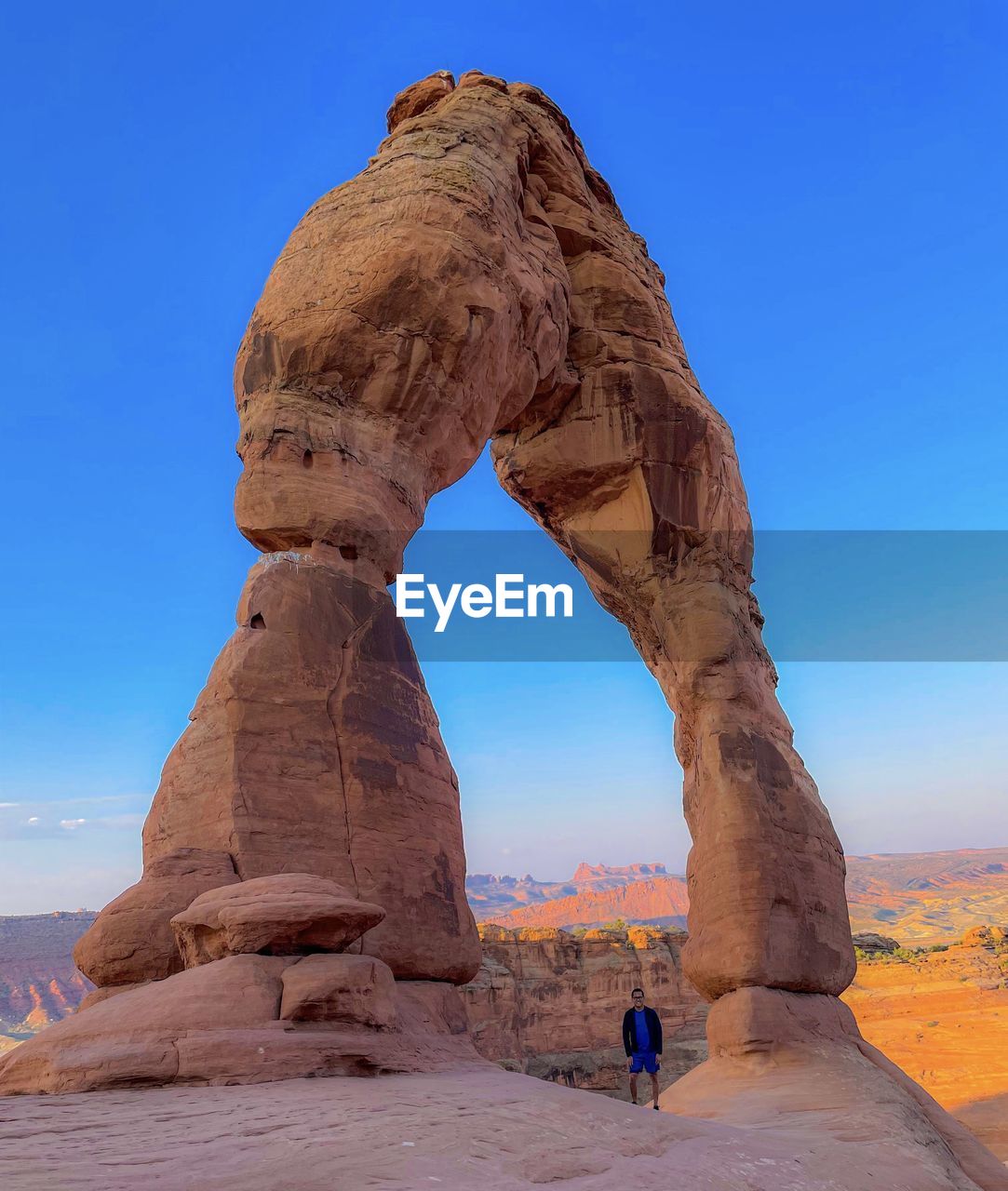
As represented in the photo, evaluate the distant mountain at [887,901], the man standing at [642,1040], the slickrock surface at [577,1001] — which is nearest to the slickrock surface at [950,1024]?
the slickrock surface at [577,1001]

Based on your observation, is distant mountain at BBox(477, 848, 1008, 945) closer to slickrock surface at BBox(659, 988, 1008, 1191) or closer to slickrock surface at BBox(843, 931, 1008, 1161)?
slickrock surface at BBox(843, 931, 1008, 1161)

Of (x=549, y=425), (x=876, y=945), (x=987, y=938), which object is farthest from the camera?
(x=876, y=945)

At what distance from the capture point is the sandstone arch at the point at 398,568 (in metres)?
5.74

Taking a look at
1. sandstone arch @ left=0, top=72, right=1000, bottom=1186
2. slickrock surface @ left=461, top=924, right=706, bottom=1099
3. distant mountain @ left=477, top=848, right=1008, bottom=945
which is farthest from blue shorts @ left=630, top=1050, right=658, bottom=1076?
distant mountain @ left=477, top=848, right=1008, bottom=945

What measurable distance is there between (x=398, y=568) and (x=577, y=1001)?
2687 centimetres

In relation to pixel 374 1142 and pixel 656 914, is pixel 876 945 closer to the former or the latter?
pixel 374 1142

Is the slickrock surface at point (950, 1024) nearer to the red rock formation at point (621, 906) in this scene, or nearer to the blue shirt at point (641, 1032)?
A: the blue shirt at point (641, 1032)

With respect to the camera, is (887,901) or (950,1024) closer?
(950,1024)

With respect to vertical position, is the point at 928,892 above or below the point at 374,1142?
below

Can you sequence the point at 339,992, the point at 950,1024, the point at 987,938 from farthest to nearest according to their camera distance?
the point at 987,938, the point at 950,1024, the point at 339,992

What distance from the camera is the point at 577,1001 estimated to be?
30.5 m

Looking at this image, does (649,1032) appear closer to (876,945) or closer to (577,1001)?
(577,1001)

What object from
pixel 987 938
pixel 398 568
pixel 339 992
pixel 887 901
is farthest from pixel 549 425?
pixel 887 901

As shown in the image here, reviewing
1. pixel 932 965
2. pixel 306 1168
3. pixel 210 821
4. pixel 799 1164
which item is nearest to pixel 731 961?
pixel 799 1164
